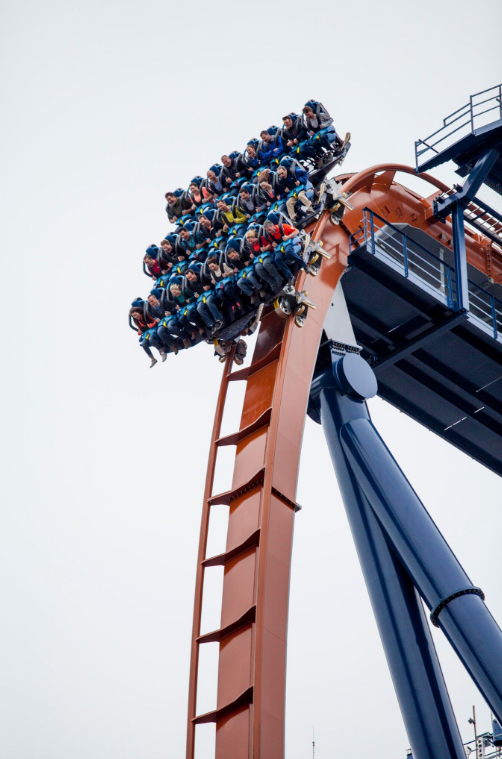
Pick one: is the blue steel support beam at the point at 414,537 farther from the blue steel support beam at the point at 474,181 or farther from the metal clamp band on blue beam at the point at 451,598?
the blue steel support beam at the point at 474,181

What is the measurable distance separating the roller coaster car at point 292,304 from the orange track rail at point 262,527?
0.16 metres

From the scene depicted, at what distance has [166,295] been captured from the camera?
15.0 metres

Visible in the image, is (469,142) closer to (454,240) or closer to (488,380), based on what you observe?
(454,240)

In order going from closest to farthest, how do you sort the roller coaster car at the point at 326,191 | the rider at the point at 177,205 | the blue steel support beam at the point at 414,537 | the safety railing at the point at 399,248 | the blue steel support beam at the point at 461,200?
the blue steel support beam at the point at 414,537 < the roller coaster car at the point at 326,191 < the safety railing at the point at 399,248 < the rider at the point at 177,205 < the blue steel support beam at the point at 461,200

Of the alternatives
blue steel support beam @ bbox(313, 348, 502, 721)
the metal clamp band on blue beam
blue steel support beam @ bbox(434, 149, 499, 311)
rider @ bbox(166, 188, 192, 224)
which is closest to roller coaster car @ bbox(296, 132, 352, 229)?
blue steel support beam @ bbox(313, 348, 502, 721)

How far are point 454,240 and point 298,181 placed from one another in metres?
3.46

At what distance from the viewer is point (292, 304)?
1404cm

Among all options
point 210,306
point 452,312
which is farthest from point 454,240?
point 210,306

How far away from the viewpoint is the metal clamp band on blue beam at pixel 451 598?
1292cm

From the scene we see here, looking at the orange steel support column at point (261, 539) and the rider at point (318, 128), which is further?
the rider at point (318, 128)

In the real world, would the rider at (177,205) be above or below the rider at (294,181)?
above

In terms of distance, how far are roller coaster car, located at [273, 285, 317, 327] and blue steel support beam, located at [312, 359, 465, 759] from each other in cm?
100

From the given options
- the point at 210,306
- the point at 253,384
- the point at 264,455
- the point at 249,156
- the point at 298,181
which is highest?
the point at 249,156

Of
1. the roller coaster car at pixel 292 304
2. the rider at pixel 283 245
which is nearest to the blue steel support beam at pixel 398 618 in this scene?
the roller coaster car at pixel 292 304
